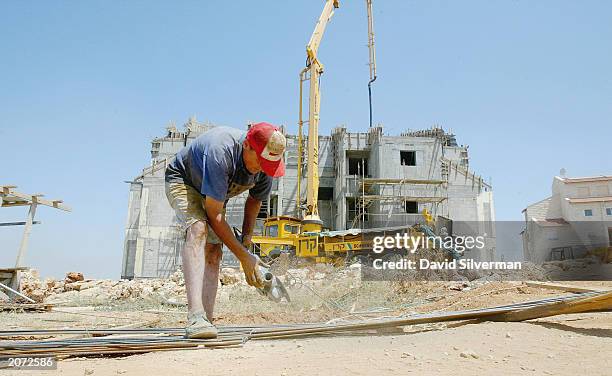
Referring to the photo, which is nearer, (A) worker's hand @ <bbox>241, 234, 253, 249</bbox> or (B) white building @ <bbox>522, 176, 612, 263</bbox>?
(A) worker's hand @ <bbox>241, 234, 253, 249</bbox>

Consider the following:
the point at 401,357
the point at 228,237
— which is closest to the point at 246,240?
the point at 228,237

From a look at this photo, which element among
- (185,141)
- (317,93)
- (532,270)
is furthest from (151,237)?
(532,270)

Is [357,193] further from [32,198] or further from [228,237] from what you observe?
[228,237]

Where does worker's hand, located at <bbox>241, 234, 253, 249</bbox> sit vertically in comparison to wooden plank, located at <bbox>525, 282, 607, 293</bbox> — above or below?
above

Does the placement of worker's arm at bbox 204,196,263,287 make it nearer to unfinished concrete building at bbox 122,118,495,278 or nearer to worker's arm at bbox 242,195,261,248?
worker's arm at bbox 242,195,261,248

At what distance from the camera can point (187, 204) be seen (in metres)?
2.71

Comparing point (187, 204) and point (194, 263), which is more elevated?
point (187, 204)

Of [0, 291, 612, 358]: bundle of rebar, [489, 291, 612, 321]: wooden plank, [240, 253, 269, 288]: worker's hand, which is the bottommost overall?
[0, 291, 612, 358]: bundle of rebar

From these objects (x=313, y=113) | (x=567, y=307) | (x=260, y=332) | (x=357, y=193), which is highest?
(x=313, y=113)

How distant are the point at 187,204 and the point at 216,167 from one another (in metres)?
0.39

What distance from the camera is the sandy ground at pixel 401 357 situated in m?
1.75

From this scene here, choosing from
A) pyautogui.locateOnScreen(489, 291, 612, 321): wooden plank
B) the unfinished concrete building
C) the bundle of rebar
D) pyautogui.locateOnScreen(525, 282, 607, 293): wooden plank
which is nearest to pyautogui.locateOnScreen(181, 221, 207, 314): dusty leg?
the bundle of rebar

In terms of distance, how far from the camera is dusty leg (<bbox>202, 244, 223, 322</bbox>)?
276cm

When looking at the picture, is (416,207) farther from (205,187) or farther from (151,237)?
(205,187)
